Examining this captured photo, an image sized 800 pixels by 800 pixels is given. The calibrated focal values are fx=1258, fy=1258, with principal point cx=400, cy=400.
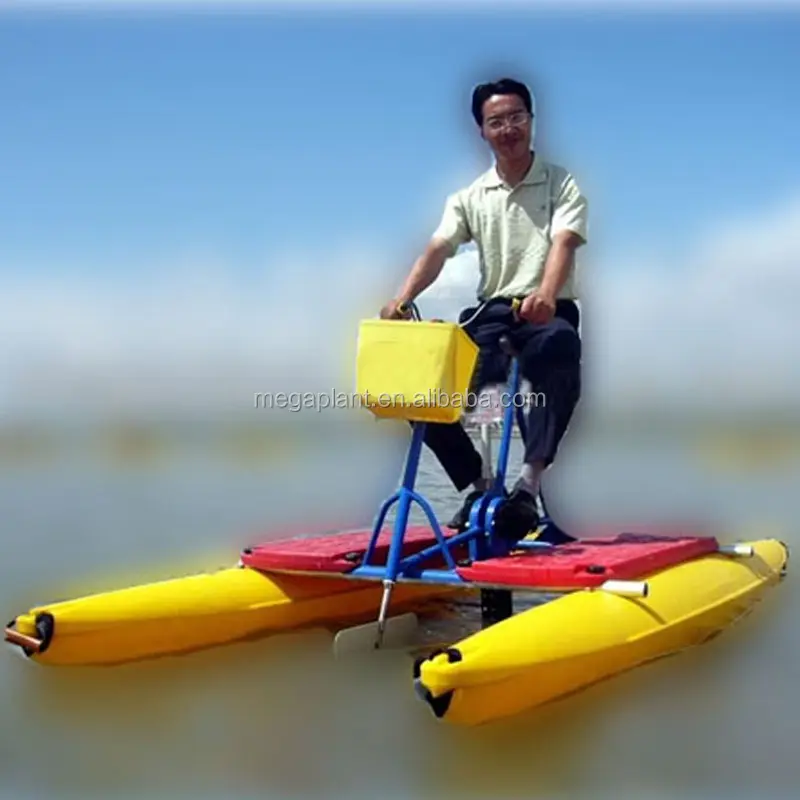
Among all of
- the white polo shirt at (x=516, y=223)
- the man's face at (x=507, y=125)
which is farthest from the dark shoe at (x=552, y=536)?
the man's face at (x=507, y=125)

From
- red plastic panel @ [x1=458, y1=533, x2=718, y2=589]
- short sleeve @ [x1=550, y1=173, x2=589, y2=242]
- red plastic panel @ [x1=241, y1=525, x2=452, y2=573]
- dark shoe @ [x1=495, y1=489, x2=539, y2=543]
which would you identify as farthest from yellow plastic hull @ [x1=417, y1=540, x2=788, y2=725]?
short sleeve @ [x1=550, y1=173, x2=589, y2=242]

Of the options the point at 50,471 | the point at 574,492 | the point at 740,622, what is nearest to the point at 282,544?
the point at 740,622

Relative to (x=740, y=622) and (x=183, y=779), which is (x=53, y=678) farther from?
(x=740, y=622)

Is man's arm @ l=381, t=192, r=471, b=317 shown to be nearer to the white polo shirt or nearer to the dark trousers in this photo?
the white polo shirt

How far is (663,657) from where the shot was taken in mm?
4457

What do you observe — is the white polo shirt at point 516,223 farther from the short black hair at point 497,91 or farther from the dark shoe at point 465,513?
the dark shoe at point 465,513

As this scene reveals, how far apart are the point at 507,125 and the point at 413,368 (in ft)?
3.75

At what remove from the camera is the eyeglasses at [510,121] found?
488 centimetres

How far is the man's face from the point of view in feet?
16.0

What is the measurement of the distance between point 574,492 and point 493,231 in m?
6.49

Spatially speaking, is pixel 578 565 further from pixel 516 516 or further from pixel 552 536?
pixel 552 536

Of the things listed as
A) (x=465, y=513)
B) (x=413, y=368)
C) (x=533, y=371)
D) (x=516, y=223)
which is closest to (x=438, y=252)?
(x=516, y=223)

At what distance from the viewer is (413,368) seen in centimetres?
438

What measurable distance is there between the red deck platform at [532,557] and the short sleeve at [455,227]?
1.20 meters
